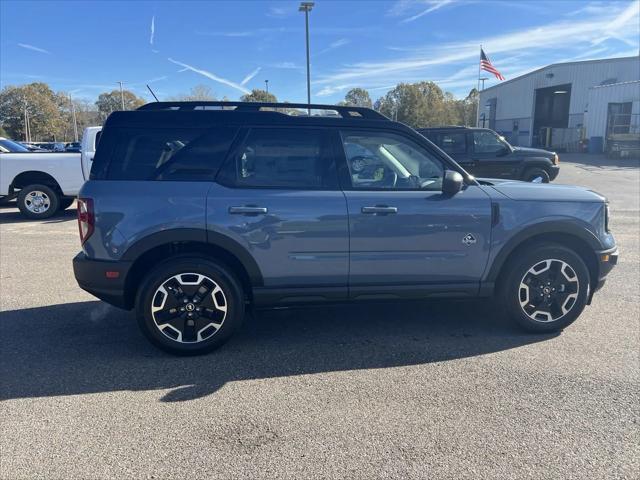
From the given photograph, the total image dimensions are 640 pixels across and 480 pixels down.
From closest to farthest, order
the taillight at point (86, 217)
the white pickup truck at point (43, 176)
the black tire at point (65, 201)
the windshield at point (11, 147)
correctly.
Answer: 1. the taillight at point (86, 217)
2. the white pickup truck at point (43, 176)
3. the black tire at point (65, 201)
4. the windshield at point (11, 147)

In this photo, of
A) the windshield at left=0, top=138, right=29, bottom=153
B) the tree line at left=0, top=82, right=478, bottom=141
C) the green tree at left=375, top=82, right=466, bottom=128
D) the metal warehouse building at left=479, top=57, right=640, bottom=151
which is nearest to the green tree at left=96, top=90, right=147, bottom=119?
the tree line at left=0, top=82, right=478, bottom=141

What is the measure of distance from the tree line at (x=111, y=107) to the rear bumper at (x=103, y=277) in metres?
70.1

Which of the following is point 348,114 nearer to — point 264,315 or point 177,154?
point 177,154

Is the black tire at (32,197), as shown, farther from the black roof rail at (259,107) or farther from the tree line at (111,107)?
the tree line at (111,107)

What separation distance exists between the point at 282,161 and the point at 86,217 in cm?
156

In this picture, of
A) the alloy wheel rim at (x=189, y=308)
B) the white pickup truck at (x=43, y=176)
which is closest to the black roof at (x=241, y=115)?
the alloy wheel rim at (x=189, y=308)

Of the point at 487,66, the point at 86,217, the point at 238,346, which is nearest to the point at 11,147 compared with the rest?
the point at 86,217

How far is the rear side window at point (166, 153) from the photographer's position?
3.76 m

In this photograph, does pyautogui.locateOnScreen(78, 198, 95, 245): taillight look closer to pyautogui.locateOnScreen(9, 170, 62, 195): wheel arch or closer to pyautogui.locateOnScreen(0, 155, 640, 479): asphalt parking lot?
pyautogui.locateOnScreen(0, 155, 640, 479): asphalt parking lot

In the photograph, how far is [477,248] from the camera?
4.04 meters

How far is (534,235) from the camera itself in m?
4.12

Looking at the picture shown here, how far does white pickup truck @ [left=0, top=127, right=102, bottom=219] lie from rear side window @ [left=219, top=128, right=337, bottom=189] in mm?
7832

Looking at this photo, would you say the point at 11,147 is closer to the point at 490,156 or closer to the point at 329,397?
the point at 329,397

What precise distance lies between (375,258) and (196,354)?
163 centimetres
